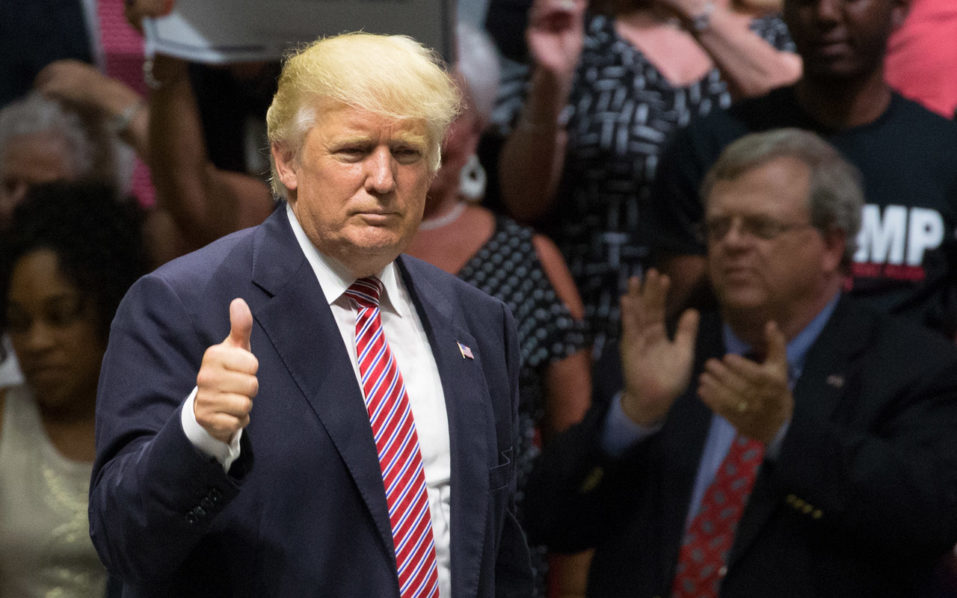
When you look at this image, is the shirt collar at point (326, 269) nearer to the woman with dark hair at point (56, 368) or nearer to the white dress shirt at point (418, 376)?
the white dress shirt at point (418, 376)

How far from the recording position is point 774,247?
2818 millimetres

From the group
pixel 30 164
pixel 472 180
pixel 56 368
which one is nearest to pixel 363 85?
pixel 472 180

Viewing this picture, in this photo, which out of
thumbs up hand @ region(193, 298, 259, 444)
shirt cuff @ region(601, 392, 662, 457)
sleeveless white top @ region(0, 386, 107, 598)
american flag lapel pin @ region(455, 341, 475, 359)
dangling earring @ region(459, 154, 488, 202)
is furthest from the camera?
dangling earring @ region(459, 154, 488, 202)

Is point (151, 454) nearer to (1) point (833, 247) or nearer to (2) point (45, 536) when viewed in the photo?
(2) point (45, 536)

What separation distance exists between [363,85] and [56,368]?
182 cm

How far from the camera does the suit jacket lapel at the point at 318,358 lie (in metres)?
1.51

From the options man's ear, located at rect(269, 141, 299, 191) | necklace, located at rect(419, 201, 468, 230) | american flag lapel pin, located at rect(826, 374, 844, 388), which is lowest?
american flag lapel pin, located at rect(826, 374, 844, 388)

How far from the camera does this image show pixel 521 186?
125 inches

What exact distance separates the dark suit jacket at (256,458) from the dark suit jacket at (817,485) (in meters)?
1.18

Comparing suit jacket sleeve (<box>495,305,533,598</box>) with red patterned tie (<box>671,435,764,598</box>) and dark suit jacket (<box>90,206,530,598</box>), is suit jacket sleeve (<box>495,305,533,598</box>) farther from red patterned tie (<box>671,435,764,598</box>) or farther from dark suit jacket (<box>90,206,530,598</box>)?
red patterned tie (<box>671,435,764,598</box>)


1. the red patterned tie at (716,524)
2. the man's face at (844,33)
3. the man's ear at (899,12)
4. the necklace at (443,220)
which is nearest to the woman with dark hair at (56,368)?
the necklace at (443,220)

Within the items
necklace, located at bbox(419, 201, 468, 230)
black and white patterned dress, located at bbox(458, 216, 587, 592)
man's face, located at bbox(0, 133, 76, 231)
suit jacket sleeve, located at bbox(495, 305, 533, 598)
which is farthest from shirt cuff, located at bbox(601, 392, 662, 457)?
man's face, located at bbox(0, 133, 76, 231)

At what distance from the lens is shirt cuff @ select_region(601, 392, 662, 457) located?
9.11ft

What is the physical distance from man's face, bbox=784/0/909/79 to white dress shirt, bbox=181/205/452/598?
1758 mm
